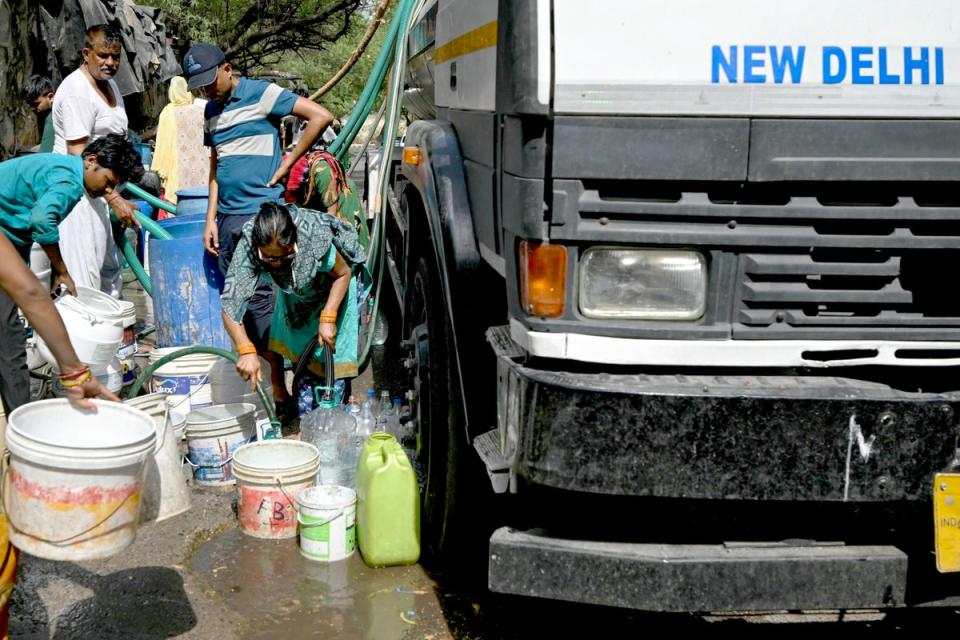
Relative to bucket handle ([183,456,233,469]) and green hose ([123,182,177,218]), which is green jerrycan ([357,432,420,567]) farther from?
green hose ([123,182,177,218])

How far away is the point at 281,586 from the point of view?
12.3 ft

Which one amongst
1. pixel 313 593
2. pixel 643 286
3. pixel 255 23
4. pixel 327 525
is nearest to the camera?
pixel 643 286

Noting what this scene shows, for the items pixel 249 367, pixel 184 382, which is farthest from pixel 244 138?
pixel 249 367

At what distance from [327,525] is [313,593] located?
28 centimetres

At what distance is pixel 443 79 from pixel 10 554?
2.40m

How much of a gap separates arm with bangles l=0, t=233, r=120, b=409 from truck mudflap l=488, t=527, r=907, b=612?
4.51ft

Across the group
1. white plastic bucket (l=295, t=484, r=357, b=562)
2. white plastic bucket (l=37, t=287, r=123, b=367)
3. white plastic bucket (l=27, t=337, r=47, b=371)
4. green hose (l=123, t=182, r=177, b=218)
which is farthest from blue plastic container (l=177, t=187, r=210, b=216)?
white plastic bucket (l=295, t=484, r=357, b=562)

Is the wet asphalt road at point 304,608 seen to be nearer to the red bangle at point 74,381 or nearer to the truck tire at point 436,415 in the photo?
the truck tire at point 436,415

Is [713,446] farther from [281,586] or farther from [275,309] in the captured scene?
[275,309]

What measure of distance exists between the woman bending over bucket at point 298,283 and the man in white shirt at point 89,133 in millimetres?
1870

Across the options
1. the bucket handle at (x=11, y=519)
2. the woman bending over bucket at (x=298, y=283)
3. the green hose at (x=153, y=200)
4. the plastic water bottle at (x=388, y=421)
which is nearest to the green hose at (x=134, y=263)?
the green hose at (x=153, y=200)

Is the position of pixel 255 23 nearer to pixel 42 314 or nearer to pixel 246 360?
pixel 246 360

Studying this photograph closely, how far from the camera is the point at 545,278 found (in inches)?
95.2

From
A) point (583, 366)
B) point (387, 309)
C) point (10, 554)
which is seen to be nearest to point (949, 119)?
point (583, 366)
